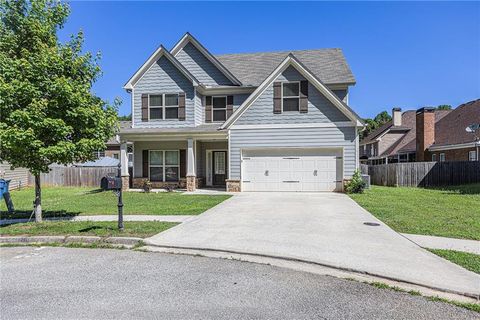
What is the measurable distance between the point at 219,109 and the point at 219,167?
12.3 feet

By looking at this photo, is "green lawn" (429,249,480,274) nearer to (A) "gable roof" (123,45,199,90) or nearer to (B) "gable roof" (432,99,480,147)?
(A) "gable roof" (123,45,199,90)

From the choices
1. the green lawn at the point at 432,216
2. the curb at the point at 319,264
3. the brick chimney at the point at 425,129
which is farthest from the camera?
the brick chimney at the point at 425,129

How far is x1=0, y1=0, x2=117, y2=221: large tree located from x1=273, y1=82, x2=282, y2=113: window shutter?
973cm

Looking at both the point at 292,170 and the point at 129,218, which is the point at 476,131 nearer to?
the point at 292,170

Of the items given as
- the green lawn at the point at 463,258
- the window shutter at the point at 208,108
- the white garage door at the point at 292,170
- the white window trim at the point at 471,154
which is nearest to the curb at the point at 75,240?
the green lawn at the point at 463,258

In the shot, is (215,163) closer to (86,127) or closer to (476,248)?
(86,127)

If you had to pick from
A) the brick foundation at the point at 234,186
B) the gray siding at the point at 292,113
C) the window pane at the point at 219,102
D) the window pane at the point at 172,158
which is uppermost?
the window pane at the point at 219,102

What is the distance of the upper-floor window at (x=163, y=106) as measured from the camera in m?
19.8

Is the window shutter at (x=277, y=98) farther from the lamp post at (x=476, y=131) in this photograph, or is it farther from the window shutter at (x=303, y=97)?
the lamp post at (x=476, y=131)

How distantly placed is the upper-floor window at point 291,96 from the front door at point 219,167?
562cm

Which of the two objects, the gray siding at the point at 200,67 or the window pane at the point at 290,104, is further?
the gray siding at the point at 200,67

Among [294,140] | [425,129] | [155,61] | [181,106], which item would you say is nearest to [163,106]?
[181,106]

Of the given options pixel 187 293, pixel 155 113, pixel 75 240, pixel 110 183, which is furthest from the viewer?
pixel 155 113

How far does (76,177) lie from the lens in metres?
24.4
